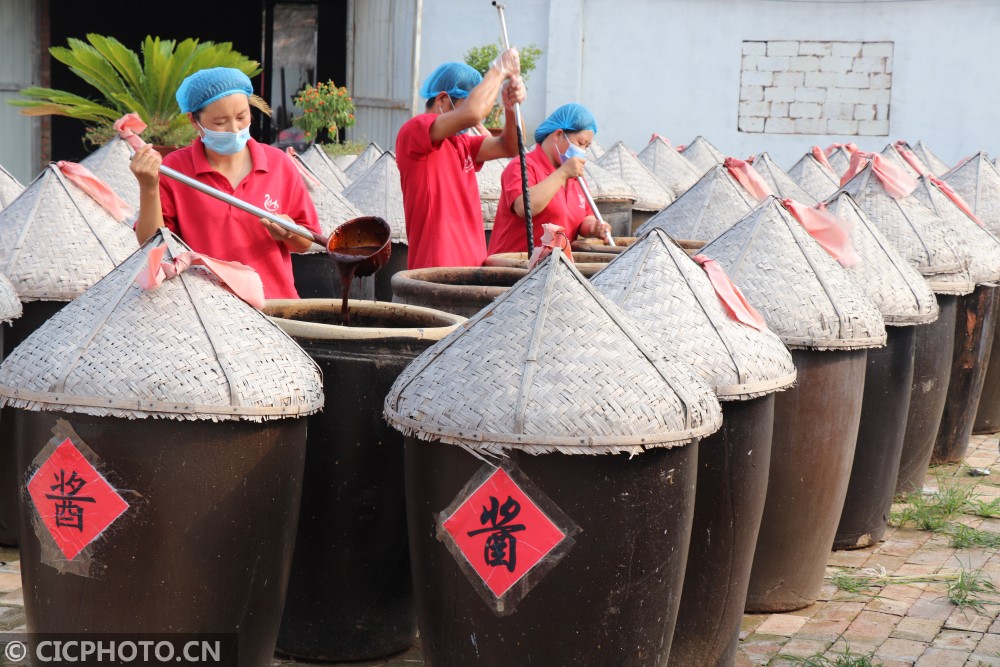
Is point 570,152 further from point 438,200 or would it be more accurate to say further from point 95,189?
point 95,189

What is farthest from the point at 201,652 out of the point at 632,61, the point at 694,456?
the point at 632,61

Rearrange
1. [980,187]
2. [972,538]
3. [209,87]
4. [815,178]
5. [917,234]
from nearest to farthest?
[209,87] < [972,538] < [917,234] < [980,187] < [815,178]

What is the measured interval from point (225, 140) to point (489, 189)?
3.94 m

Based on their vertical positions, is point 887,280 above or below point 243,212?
below

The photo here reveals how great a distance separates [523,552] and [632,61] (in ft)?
43.9

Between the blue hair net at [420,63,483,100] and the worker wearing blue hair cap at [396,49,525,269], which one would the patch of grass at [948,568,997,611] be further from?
the blue hair net at [420,63,483,100]

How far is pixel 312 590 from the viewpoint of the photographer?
10.6 ft

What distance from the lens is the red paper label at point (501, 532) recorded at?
2.47 metres

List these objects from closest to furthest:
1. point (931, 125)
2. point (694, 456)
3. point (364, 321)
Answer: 1. point (694, 456)
2. point (364, 321)
3. point (931, 125)

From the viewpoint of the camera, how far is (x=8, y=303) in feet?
12.0

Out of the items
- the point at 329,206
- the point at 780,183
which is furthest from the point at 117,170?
the point at 780,183

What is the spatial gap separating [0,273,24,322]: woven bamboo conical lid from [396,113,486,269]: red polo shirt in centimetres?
157

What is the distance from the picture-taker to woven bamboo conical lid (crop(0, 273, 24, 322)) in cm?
363

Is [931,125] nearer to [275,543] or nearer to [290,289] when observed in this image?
[290,289]
